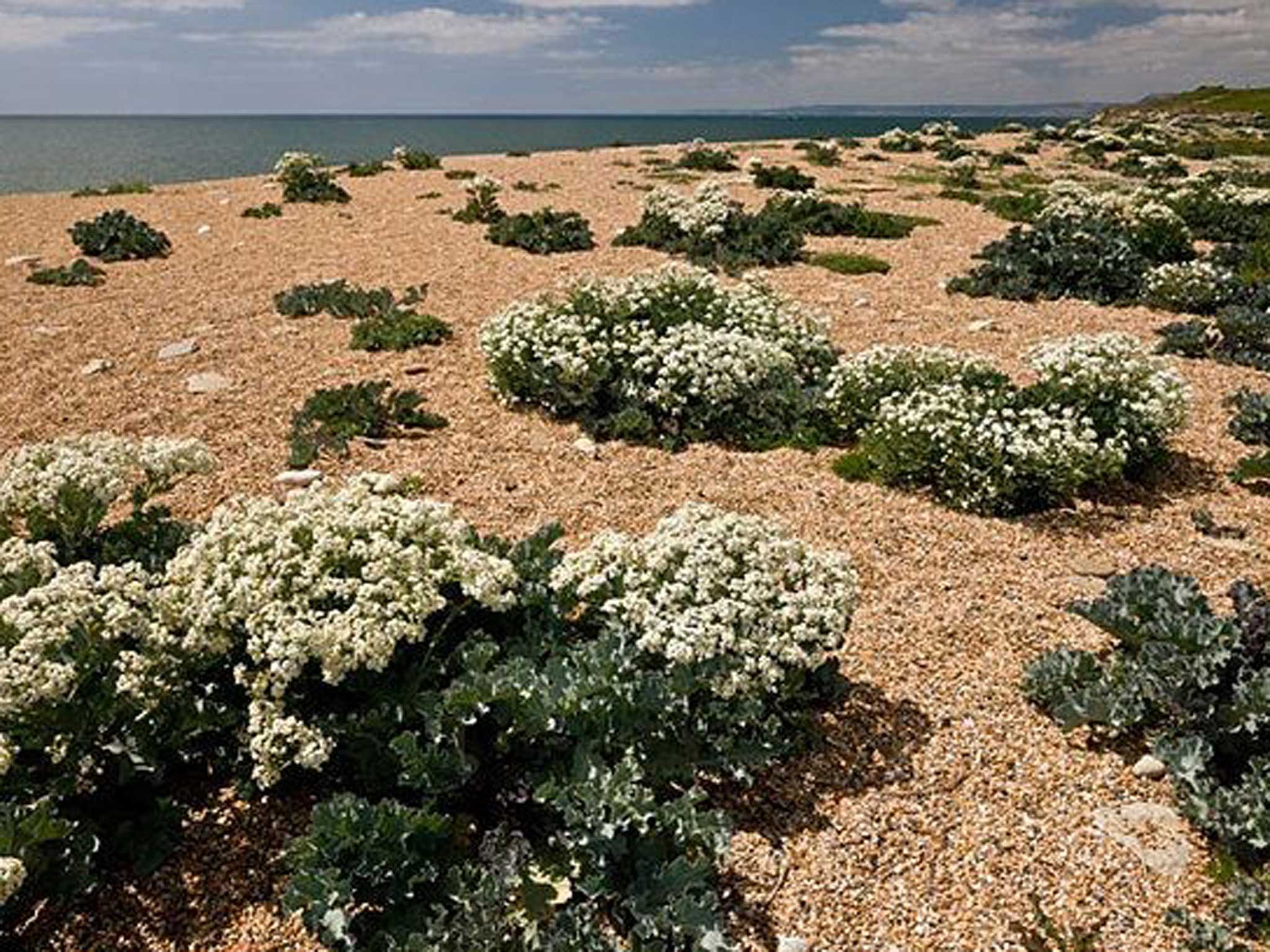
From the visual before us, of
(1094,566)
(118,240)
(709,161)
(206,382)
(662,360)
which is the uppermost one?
(709,161)

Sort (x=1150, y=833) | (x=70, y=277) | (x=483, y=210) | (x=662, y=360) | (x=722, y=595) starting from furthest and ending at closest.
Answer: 1. (x=483, y=210)
2. (x=70, y=277)
3. (x=662, y=360)
4. (x=722, y=595)
5. (x=1150, y=833)

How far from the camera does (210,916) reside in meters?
4.63

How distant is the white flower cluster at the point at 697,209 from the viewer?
1794 centimetres

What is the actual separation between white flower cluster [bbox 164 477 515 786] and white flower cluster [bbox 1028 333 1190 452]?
6.64m

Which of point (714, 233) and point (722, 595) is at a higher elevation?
point (714, 233)

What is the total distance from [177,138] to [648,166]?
282ft

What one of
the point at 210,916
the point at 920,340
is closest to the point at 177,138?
the point at 920,340

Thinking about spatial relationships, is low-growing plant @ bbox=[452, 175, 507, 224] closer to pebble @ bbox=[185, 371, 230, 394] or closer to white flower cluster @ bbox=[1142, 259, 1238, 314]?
pebble @ bbox=[185, 371, 230, 394]

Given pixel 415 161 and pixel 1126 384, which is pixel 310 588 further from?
pixel 415 161

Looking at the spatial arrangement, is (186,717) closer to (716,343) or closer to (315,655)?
(315,655)

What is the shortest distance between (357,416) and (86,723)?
581 centimetres

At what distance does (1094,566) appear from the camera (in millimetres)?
7902

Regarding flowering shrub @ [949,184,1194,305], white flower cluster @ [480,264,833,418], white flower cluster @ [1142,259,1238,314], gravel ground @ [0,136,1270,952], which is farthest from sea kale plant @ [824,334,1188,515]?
flowering shrub @ [949,184,1194,305]

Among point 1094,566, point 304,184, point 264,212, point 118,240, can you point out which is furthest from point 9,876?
point 304,184
